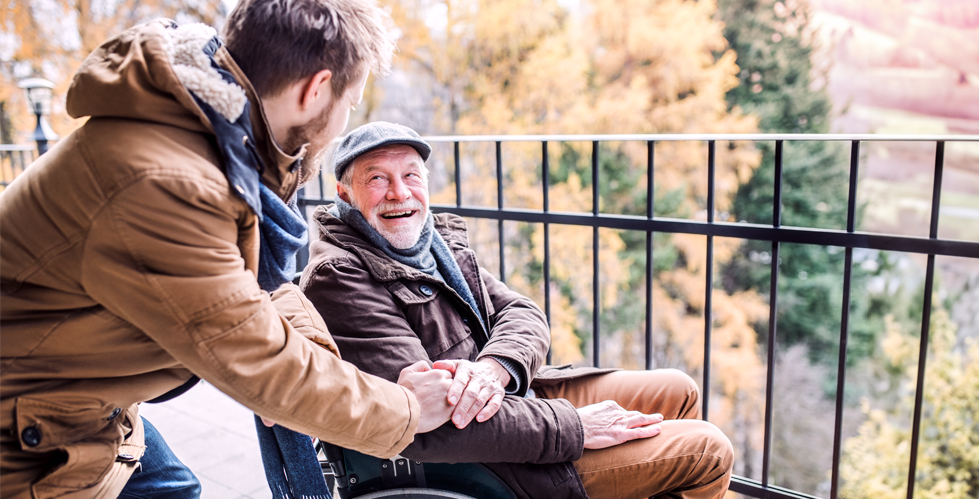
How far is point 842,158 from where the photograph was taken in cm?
1266

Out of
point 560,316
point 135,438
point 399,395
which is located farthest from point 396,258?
point 560,316

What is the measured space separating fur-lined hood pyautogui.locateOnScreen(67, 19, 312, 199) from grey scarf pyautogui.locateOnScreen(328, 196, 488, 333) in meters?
0.74

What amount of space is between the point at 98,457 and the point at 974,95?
53.1ft

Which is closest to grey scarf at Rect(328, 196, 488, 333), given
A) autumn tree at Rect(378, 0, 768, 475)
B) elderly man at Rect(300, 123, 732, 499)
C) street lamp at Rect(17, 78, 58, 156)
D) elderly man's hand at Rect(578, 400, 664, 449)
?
elderly man at Rect(300, 123, 732, 499)

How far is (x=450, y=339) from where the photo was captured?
165 cm

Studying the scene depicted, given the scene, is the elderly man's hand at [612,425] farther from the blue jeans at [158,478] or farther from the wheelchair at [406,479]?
the blue jeans at [158,478]

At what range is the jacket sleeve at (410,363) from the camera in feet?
4.34

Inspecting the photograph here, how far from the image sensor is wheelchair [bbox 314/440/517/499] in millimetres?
1339

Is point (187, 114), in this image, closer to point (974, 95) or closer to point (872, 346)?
point (872, 346)

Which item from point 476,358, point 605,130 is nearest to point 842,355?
point 476,358

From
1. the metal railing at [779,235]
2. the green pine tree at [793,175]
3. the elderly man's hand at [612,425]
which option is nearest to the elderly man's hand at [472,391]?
the elderly man's hand at [612,425]

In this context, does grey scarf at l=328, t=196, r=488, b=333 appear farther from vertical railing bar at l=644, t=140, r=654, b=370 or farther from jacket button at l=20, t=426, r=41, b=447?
jacket button at l=20, t=426, r=41, b=447

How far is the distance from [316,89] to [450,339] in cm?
84

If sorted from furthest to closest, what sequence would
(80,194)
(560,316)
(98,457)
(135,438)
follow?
(560,316) < (135,438) < (98,457) < (80,194)
